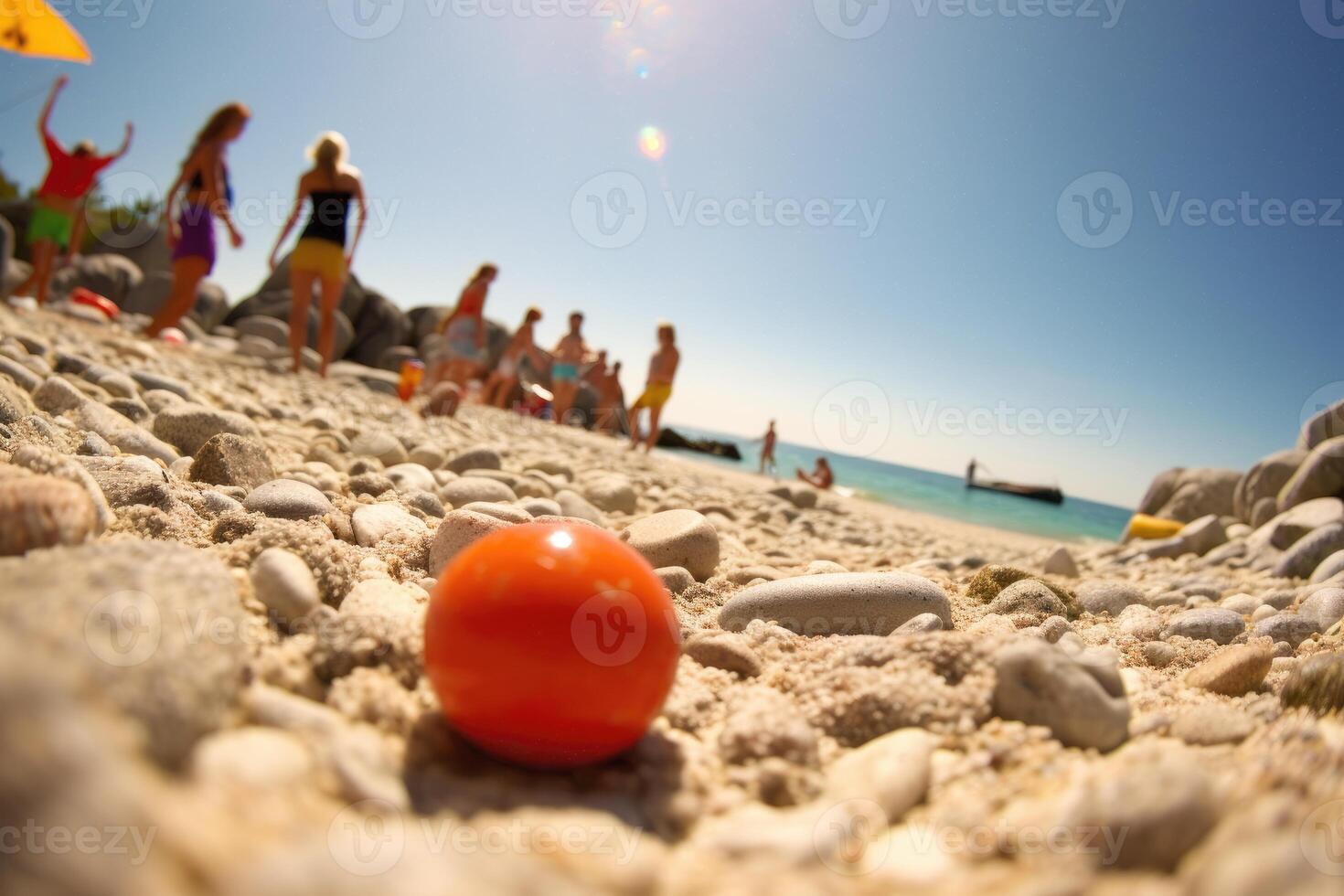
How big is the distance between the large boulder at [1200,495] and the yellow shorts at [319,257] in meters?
12.0

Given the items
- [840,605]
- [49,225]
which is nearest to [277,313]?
[49,225]

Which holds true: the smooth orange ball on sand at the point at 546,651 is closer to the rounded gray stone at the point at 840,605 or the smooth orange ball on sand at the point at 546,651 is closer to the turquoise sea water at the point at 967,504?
the rounded gray stone at the point at 840,605

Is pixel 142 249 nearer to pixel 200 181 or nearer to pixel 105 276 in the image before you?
pixel 105 276

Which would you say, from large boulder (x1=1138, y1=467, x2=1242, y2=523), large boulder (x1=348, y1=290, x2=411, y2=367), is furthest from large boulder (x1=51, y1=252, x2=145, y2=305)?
large boulder (x1=1138, y1=467, x2=1242, y2=523)

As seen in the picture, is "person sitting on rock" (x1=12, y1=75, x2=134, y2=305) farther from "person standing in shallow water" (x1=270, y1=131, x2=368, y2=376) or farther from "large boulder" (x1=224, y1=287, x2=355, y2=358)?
"large boulder" (x1=224, y1=287, x2=355, y2=358)

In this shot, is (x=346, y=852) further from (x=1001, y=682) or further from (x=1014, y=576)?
(x=1014, y=576)

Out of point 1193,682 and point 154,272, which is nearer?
point 1193,682

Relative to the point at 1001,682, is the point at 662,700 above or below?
below

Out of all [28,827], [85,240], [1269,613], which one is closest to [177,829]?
[28,827]

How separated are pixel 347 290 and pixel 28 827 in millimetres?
28322

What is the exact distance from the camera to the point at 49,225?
9531mm

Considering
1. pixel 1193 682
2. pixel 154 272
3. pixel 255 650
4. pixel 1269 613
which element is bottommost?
pixel 255 650

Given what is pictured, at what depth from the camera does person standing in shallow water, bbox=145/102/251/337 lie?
7027mm

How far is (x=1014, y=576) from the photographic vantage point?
392 cm
